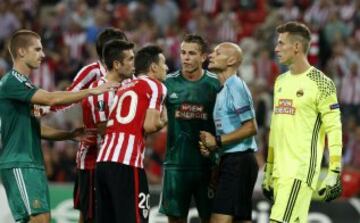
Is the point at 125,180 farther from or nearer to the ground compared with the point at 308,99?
nearer to the ground

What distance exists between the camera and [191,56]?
440 inches

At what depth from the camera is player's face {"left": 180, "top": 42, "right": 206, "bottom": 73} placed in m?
11.2

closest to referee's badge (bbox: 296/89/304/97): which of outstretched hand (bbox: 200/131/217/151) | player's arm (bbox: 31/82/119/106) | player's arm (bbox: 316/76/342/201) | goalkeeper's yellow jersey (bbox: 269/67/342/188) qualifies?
goalkeeper's yellow jersey (bbox: 269/67/342/188)

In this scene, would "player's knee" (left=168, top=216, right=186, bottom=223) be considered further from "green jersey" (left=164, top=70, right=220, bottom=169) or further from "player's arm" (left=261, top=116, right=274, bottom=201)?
"player's arm" (left=261, top=116, right=274, bottom=201)

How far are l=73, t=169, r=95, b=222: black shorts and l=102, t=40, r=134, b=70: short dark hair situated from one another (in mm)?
1309

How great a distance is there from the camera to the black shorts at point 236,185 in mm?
10844

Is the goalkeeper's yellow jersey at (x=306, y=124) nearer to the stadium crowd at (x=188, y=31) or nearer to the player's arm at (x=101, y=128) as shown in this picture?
the player's arm at (x=101, y=128)

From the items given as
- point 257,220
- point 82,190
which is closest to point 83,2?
point 257,220

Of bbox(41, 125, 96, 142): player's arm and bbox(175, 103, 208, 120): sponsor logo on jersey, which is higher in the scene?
bbox(175, 103, 208, 120): sponsor logo on jersey

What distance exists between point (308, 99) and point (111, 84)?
1817 mm

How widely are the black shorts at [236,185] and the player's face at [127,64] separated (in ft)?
4.65

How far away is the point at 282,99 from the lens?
33.7 feet

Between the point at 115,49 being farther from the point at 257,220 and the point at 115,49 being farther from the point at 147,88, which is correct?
the point at 257,220

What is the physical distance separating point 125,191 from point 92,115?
1233 mm
